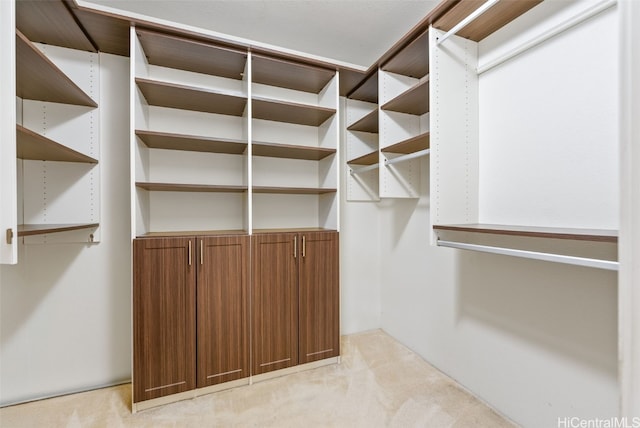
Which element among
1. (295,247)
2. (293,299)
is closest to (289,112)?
(295,247)

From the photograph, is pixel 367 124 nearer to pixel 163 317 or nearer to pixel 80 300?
pixel 163 317

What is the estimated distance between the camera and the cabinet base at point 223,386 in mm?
1811

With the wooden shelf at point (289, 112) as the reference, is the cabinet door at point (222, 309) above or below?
below

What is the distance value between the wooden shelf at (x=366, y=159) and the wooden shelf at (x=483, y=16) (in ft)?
3.31

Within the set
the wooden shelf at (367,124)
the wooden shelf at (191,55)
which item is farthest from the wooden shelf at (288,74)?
the wooden shelf at (367,124)

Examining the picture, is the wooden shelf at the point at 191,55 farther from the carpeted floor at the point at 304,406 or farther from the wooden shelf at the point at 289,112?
the carpeted floor at the point at 304,406

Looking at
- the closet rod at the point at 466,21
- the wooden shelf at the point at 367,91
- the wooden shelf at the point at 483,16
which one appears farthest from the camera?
the wooden shelf at the point at 367,91

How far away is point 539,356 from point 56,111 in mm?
3377

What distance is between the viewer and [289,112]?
235cm

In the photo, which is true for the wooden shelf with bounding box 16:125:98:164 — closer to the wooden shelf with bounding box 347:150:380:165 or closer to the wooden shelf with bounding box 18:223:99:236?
the wooden shelf with bounding box 18:223:99:236

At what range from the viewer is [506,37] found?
167cm

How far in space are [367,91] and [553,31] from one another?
1483 millimetres

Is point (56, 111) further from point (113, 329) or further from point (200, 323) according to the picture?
point (200, 323)

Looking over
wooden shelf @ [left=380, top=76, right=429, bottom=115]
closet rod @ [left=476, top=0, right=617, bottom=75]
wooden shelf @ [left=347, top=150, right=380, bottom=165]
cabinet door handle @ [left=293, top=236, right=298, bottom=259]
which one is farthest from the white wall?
closet rod @ [left=476, top=0, right=617, bottom=75]
